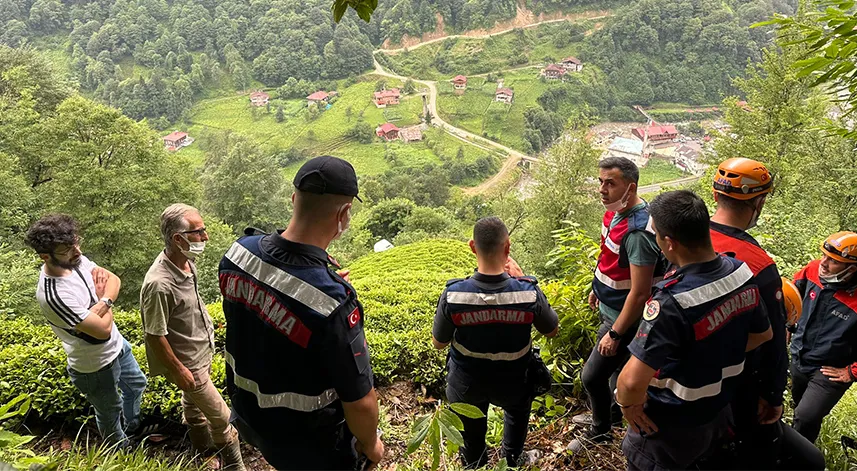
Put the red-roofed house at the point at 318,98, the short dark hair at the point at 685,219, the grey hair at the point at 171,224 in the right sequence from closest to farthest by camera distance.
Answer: the short dark hair at the point at 685,219 → the grey hair at the point at 171,224 → the red-roofed house at the point at 318,98

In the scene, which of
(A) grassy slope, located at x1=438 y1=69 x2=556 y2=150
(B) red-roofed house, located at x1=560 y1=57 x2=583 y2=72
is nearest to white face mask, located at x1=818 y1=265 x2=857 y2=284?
(A) grassy slope, located at x1=438 y1=69 x2=556 y2=150

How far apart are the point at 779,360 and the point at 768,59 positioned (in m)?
15.0

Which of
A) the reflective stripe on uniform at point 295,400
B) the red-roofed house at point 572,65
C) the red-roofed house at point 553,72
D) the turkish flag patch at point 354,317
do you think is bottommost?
the red-roofed house at point 553,72

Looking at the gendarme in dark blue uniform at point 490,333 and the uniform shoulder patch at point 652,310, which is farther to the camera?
the gendarme in dark blue uniform at point 490,333

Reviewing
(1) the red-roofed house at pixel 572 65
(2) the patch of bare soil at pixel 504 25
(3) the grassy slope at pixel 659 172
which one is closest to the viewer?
(3) the grassy slope at pixel 659 172

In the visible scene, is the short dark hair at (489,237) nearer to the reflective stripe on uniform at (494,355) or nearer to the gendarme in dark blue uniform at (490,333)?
the gendarme in dark blue uniform at (490,333)

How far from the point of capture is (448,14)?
91.3 m

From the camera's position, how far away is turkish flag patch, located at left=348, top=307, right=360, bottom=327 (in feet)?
5.81

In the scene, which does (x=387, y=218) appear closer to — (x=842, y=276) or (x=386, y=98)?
(x=842, y=276)

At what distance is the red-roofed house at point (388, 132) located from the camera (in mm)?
62562

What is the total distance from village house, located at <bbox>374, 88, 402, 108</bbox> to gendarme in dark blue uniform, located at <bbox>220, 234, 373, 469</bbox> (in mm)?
72253

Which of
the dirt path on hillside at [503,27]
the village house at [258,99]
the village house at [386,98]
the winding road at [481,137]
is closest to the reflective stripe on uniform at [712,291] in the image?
the winding road at [481,137]

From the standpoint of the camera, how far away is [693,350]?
6.47ft

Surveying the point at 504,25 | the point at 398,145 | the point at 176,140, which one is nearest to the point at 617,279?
the point at 398,145
